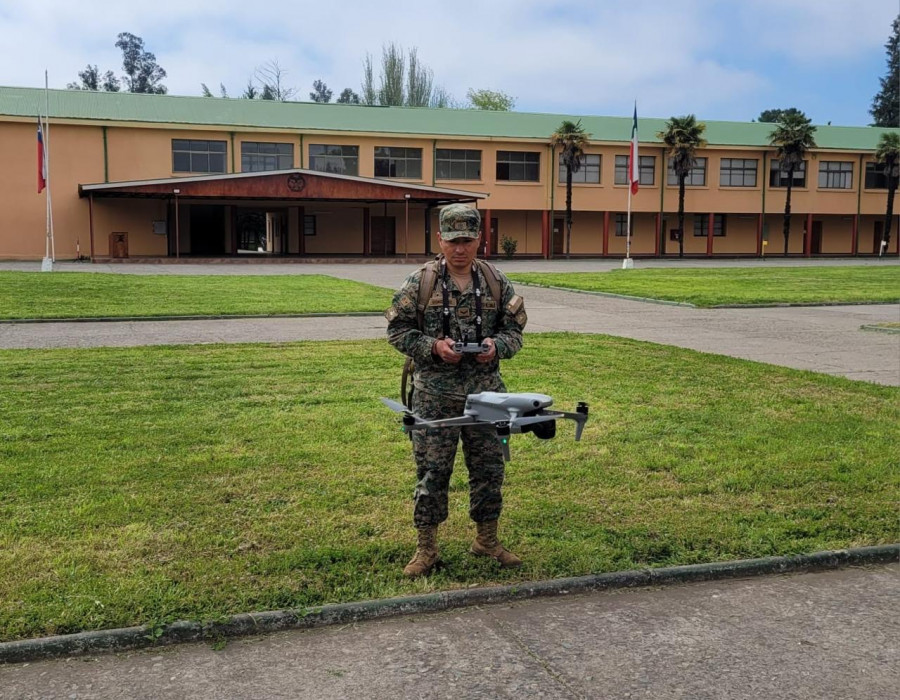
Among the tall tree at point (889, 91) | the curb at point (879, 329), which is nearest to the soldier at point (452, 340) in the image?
the curb at point (879, 329)

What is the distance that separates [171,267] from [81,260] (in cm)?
830

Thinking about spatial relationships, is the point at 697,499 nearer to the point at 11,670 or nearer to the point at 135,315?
the point at 11,670

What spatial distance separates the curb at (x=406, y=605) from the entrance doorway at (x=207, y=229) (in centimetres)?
4790

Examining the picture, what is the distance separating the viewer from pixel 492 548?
481cm

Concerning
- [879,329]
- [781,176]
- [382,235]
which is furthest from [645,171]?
[879,329]

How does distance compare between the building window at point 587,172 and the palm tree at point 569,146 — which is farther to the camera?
the building window at point 587,172

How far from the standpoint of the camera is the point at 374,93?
90.8m

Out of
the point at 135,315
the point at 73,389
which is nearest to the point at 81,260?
the point at 135,315

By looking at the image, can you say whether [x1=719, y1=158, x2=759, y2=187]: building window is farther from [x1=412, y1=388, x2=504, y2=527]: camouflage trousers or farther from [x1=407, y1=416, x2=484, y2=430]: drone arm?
[x1=407, y1=416, x2=484, y2=430]: drone arm

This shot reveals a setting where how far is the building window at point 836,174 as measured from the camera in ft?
195

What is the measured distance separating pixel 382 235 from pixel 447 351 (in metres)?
49.6

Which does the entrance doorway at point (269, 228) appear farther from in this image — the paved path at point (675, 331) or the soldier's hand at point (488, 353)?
the soldier's hand at point (488, 353)

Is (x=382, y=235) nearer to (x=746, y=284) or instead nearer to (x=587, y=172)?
(x=587, y=172)

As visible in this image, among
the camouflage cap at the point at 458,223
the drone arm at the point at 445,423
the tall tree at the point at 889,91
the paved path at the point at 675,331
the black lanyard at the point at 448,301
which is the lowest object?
the paved path at the point at 675,331
